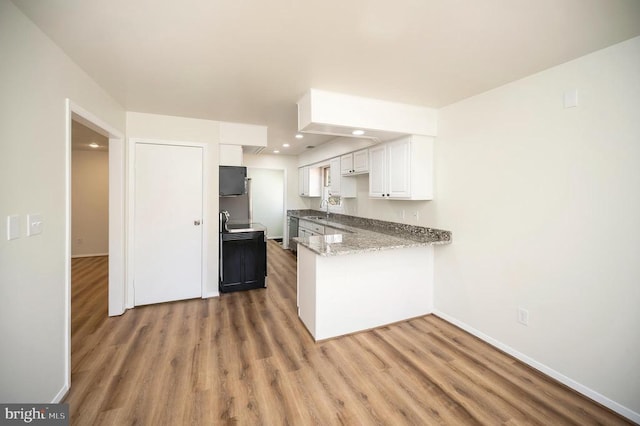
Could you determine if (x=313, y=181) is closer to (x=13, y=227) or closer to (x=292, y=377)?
(x=292, y=377)

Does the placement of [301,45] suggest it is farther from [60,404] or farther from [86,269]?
[86,269]

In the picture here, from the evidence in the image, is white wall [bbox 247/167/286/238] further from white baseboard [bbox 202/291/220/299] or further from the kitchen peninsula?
the kitchen peninsula

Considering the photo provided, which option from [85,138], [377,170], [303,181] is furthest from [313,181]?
[85,138]

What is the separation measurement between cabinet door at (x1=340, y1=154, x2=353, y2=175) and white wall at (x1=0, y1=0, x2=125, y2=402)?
3.48 metres

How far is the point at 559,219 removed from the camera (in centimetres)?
207

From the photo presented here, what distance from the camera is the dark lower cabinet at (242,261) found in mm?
3783

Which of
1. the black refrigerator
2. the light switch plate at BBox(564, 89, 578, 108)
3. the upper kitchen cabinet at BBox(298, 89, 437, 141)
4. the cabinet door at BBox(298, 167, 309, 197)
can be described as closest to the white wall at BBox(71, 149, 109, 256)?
the black refrigerator

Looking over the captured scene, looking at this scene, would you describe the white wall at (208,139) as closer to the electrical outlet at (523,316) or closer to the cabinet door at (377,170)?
the cabinet door at (377,170)

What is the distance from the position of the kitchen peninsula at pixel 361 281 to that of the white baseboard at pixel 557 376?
59cm

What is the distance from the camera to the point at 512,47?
183 cm

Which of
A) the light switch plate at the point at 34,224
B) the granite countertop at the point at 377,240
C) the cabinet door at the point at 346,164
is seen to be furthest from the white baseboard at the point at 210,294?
the cabinet door at the point at 346,164

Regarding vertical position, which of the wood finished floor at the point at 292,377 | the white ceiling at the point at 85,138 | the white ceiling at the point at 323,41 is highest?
the white ceiling at the point at 85,138

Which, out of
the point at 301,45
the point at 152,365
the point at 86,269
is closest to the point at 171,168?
the point at 152,365

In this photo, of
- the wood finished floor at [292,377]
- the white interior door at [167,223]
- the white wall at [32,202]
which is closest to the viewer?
the white wall at [32,202]
